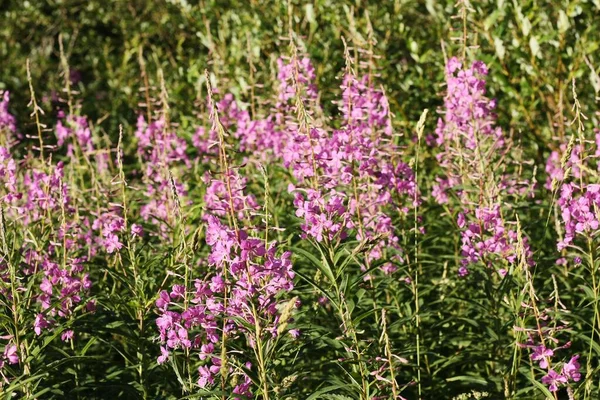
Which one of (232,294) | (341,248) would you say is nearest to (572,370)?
(341,248)

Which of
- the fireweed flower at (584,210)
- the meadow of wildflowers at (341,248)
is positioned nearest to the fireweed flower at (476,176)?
the meadow of wildflowers at (341,248)

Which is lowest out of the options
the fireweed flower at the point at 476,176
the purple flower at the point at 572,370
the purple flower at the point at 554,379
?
the purple flower at the point at 554,379

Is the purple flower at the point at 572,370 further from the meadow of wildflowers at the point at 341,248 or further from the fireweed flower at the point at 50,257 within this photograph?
the fireweed flower at the point at 50,257

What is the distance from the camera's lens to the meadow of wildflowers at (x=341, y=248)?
3.26 metres

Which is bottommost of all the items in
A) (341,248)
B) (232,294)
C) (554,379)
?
(554,379)

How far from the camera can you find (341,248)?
3.35 meters

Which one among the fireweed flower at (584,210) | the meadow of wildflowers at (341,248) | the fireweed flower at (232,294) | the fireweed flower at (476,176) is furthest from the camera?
the fireweed flower at (476,176)

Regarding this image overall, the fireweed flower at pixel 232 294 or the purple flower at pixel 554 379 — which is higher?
the fireweed flower at pixel 232 294

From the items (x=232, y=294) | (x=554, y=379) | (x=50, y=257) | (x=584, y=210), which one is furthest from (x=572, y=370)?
(x=50, y=257)

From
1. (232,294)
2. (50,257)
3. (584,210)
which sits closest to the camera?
(232,294)

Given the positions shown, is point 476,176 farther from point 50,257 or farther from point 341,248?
point 50,257

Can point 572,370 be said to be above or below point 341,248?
below

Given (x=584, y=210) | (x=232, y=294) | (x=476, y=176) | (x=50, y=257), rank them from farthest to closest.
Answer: (x=50, y=257) → (x=476, y=176) → (x=584, y=210) → (x=232, y=294)

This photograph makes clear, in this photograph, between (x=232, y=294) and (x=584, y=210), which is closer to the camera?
(x=232, y=294)
